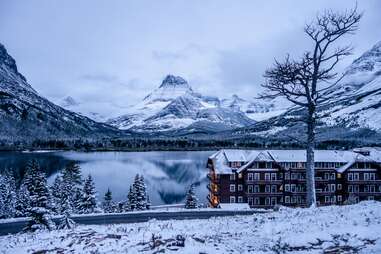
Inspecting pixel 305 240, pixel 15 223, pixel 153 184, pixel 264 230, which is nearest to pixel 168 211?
pixel 15 223

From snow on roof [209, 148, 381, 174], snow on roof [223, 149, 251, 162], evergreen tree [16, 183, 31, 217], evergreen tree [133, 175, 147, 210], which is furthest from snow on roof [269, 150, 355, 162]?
evergreen tree [16, 183, 31, 217]

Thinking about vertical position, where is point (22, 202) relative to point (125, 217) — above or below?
below

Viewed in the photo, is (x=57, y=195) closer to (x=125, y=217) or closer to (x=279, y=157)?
(x=125, y=217)

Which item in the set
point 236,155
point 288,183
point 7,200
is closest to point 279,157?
point 288,183

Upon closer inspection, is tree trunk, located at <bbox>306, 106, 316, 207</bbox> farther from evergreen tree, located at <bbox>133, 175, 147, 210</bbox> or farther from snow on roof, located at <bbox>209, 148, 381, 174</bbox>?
snow on roof, located at <bbox>209, 148, 381, 174</bbox>

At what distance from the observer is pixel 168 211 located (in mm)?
36250

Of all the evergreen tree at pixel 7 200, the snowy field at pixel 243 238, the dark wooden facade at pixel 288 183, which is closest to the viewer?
the snowy field at pixel 243 238

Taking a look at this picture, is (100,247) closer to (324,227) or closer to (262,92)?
(324,227)

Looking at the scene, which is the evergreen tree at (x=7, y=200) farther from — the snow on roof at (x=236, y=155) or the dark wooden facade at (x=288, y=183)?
the snow on roof at (x=236, y=155)

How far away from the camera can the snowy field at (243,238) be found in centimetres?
1136

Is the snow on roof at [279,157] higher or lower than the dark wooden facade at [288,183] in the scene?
higher

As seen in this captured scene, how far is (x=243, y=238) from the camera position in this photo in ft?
42.3

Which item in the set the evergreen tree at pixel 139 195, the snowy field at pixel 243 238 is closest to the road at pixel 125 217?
the snowy field at pixel 243 238

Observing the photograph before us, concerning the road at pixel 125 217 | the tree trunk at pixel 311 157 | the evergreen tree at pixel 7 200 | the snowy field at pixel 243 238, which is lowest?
the evergreen tree at pixel 7 200
